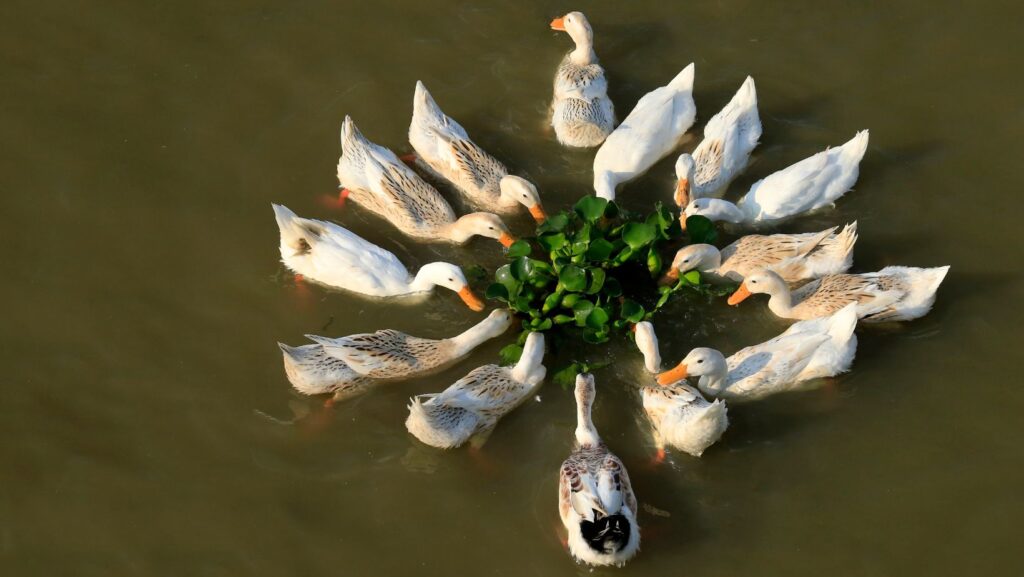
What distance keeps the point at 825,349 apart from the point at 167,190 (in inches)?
207

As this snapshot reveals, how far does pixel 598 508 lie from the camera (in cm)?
566

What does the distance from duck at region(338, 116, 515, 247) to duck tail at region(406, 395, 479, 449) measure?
149 centimetres

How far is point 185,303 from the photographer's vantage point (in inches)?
282

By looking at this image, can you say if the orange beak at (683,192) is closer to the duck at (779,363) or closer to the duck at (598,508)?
the duck at (779,363)

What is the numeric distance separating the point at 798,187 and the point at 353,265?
344 cm

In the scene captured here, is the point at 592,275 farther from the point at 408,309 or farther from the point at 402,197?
the point at 402,197

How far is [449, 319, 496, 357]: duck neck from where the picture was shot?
22.1 feet

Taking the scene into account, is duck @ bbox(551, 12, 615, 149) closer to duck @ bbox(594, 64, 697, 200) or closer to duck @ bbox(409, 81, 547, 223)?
duck @ bbox(594, 64, 697, 200)

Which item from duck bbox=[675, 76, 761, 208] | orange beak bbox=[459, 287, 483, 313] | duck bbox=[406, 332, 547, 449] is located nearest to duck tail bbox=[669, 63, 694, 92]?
duck bbox=[675, 76, 761, 208]

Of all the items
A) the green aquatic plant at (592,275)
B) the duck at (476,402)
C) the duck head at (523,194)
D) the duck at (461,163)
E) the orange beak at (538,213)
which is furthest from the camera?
the duck at (461,163)

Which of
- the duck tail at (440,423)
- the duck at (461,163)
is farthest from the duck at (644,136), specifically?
the duck tail at (440,423)

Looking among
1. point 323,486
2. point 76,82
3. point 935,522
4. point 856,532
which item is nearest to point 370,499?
point 323,486

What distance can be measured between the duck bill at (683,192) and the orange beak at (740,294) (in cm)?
81

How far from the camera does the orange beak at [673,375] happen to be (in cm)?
645
